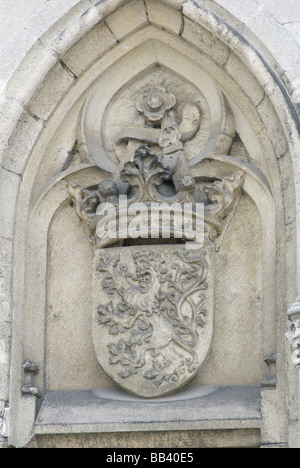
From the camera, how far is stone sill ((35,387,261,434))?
253 inches

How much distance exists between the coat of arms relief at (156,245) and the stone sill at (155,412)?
0.30 feet

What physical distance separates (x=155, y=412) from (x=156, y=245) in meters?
0.90

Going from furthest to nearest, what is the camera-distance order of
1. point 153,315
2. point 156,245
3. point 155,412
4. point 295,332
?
1. point 156,245
2. point 153,315
3. point 155,412
4. point 295,332

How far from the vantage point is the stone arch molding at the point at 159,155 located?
652 centimetres

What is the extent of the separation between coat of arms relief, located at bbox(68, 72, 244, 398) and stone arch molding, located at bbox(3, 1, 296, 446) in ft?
0.10

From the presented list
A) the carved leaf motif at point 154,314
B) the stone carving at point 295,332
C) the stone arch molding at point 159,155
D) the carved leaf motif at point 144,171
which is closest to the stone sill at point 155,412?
the stone arch molding at point 159,155

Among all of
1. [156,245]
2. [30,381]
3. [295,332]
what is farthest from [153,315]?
[295,332]

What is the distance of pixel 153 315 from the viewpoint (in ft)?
21.8

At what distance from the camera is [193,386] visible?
6648mm

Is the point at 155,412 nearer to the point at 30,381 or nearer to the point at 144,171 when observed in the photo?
the point at 30,381

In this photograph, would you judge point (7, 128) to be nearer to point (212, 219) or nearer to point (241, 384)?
point (212, 219)

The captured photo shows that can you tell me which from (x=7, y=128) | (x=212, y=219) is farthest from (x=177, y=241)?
(x=7, y=128)

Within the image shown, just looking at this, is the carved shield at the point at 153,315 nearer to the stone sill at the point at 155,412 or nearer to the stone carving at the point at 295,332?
the stone sill at the point at 155,412

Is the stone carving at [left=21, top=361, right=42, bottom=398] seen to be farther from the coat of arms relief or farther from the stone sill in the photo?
the coat of arms relief
